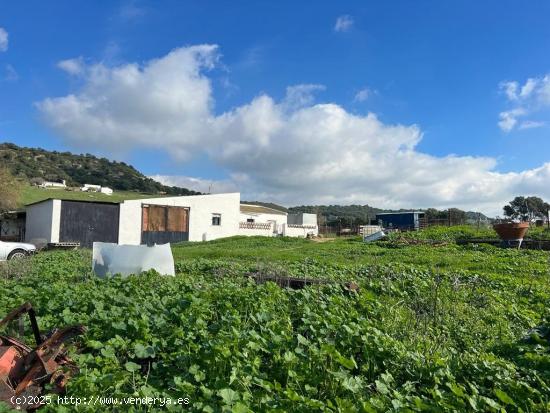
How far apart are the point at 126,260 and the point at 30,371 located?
509 cm

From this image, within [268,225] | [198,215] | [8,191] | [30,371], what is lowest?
[30,371]

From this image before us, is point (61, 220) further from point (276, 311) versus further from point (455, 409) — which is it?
point (455, 409)

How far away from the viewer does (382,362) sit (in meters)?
3.75

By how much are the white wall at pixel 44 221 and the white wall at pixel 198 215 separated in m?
3.90

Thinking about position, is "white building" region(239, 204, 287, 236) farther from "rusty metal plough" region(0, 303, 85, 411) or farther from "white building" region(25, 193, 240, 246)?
"rusty metal plough" region(0, 303, 85, 411)

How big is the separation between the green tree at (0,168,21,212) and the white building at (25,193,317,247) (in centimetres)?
110

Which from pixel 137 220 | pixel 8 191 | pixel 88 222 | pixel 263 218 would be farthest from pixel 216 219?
pixel 8 191

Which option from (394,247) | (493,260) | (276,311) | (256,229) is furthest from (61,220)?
(276,311)

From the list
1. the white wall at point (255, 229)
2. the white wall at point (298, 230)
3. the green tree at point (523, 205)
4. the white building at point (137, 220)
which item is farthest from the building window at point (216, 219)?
the green tree at point (523, 205)

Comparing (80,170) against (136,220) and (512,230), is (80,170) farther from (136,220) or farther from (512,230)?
(512,230)

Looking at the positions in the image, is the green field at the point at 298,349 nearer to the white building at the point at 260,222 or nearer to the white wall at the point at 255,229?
the white wall at the point at 255,229

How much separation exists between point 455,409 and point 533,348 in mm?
1860

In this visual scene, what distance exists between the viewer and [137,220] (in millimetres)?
29969

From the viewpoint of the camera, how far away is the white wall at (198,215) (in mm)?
29562
